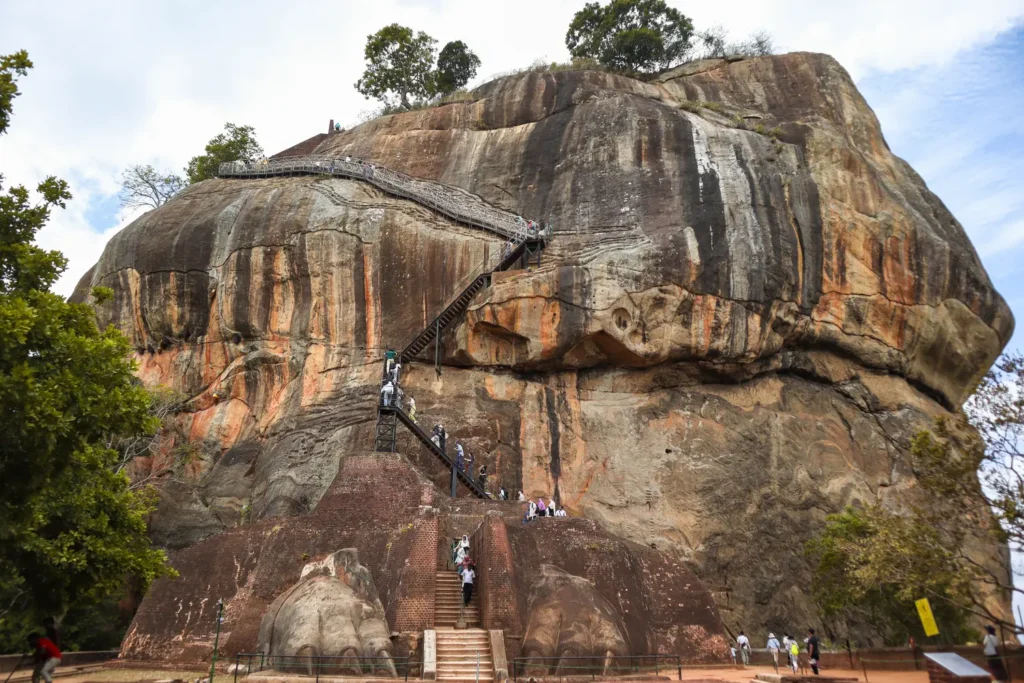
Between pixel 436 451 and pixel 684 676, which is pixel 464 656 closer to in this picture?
pixel 684 676

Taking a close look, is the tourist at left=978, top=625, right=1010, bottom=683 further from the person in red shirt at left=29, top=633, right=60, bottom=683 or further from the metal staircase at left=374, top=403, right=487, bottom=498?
the person in red shirt at left=29, top=633, right=60, bottom=683

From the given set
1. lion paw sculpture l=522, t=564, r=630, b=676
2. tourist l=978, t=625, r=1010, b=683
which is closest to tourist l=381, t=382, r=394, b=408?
lion paw sculpture l=522, t=564, r=630, b=676

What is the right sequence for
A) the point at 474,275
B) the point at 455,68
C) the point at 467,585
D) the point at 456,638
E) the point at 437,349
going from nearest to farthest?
the point at 456,638 → the point at 467,585 → the point at 437,349 → the point at 474,275 → the point at 455,68

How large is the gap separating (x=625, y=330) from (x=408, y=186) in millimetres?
10353

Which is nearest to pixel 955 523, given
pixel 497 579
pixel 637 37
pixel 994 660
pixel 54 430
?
pixel 994 660

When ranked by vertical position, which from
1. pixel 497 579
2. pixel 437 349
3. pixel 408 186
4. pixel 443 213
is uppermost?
pixel 408 186

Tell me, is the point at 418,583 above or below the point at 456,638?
above

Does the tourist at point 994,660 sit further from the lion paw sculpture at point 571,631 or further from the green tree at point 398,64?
the green tree at point 398,64

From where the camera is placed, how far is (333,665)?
15.6 m

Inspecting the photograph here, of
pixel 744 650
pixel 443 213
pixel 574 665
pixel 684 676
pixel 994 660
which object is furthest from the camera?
pixel 443 213

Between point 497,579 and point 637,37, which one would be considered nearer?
point 497,579

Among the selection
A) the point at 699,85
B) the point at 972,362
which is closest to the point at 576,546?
the point at 972,362

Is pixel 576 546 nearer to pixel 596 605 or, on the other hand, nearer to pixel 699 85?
pixel 596 605

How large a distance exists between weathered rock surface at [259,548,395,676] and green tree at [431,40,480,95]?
31.7 meters
